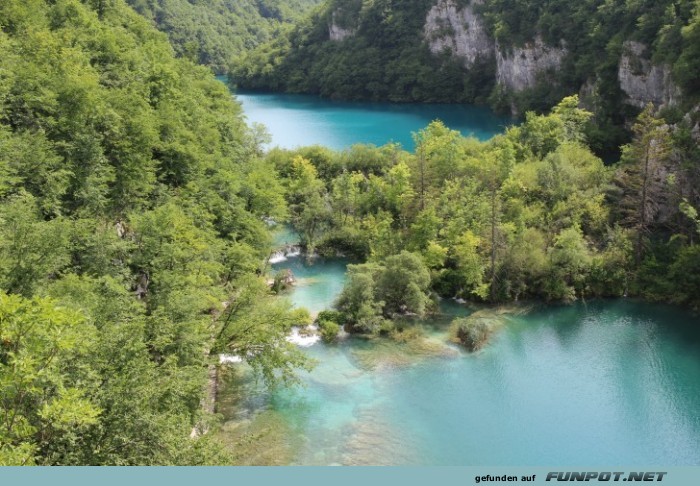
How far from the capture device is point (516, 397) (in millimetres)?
26391

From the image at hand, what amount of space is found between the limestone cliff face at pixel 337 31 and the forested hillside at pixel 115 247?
7917 cm

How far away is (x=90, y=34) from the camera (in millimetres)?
38000

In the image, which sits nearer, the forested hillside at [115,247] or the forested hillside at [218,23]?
the forested hillside at [115,247]

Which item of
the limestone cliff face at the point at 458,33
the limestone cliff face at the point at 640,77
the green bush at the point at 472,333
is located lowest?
the green bush at the point at 472,333

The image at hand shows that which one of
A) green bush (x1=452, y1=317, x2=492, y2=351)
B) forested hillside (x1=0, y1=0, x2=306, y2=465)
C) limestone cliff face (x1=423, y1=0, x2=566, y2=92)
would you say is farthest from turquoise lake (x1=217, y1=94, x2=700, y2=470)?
limestone cliff face (x1=423, y1=0, x2=566, y2=92)

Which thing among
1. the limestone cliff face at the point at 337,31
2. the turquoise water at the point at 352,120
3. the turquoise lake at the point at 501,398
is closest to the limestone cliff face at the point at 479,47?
the turquoise water at the point at 352,120

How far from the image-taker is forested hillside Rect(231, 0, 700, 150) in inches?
2103

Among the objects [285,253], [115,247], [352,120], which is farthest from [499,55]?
[115,247]

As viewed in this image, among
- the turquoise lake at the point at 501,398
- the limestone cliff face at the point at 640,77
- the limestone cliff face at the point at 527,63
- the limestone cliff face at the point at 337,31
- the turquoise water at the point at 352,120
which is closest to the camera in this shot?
the turquoise lake at the point at 501,398

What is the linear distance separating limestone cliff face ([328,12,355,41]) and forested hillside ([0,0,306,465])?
260ft

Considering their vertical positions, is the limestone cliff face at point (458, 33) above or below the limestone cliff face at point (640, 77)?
above

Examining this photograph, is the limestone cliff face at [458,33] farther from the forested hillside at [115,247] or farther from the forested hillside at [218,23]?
the forested hillside at [115,247]

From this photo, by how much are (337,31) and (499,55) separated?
42360 millimetres

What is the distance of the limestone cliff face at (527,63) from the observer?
8000 centimetres
